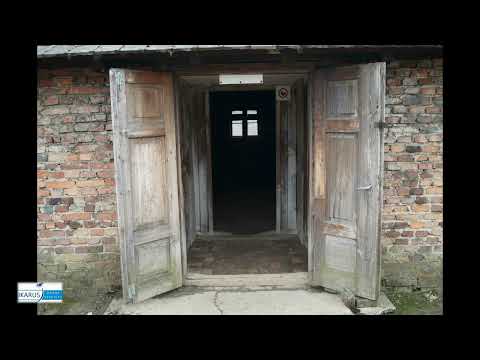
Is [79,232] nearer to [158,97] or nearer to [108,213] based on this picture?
[108,213]

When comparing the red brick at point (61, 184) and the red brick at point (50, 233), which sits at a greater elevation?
the red brick at point (61, 184)

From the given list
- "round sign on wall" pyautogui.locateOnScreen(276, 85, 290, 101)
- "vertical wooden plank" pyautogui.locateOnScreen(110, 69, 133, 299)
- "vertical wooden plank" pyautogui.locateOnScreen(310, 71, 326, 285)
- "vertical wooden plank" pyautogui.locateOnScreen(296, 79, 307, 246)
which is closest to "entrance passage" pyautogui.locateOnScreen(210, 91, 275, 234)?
"vertical wooden plank" pyautogui.locateOnScreen(296, 79, 307, 246)

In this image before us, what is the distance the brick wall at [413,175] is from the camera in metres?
5.30

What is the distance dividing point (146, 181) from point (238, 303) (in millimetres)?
1769

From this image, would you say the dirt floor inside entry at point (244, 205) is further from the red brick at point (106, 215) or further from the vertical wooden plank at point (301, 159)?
the red brick at point (106, 215)

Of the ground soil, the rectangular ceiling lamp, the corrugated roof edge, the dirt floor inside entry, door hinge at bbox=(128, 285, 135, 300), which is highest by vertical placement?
the corrugated roof edge

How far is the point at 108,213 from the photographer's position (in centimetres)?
559

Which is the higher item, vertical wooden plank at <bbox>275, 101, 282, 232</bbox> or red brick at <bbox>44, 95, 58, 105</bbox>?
red brick at <bbox>44, 95, 58, 105</bbox>

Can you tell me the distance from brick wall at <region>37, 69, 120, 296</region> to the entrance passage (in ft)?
10.6

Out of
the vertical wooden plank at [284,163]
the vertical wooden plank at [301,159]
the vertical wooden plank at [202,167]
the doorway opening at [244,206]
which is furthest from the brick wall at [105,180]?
the vertical wooden plank at [284,163]

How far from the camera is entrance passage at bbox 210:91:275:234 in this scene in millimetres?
9602

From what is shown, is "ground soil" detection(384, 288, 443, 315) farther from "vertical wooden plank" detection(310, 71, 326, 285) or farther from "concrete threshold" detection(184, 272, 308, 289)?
"concrete threshold" detection(184, 272, 308, 289)

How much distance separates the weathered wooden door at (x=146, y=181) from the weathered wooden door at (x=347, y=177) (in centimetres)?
170

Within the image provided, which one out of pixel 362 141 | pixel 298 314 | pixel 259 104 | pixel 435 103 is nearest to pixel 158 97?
pixel 362 141
